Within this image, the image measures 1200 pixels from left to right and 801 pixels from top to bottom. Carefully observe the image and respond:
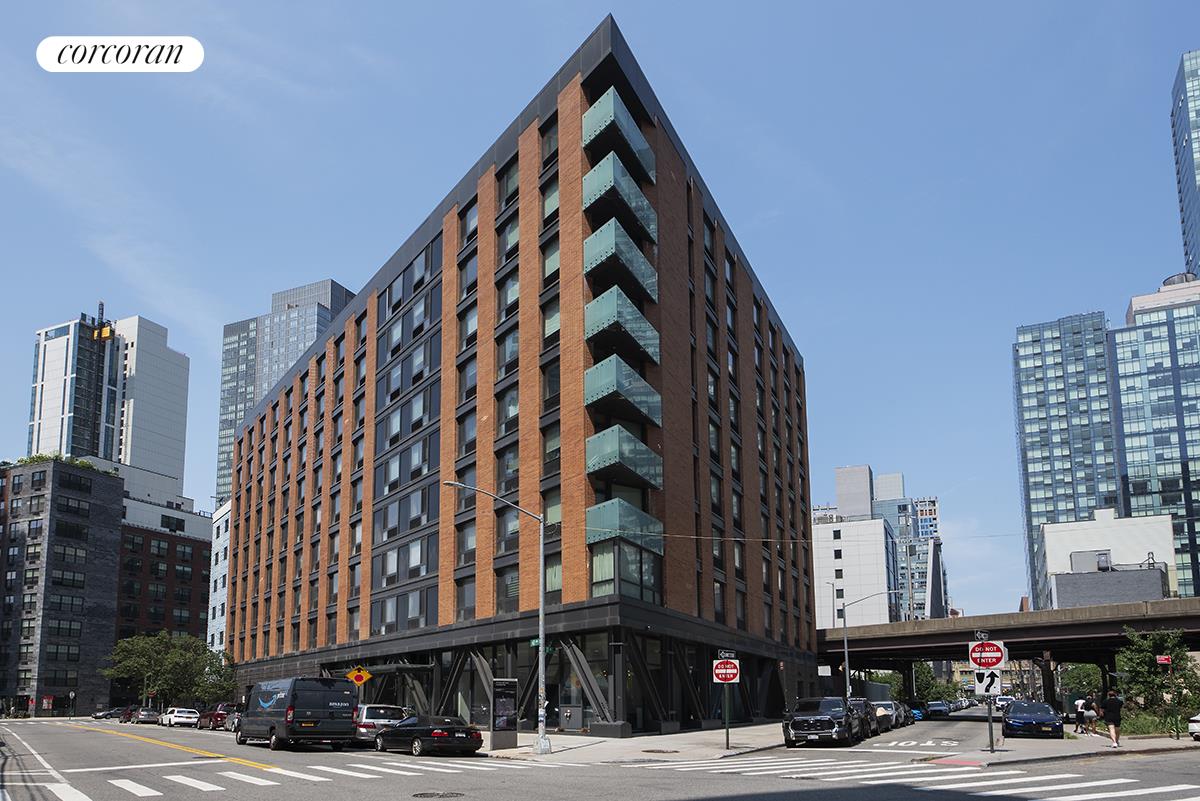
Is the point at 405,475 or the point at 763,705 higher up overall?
the point at 405,475

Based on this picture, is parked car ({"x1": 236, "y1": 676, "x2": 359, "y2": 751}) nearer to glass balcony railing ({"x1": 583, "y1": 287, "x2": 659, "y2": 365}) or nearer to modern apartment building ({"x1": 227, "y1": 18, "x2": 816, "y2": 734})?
modern apartment building ({"x1": 227, "y1": 18, "x2": 816, "y2": 734})

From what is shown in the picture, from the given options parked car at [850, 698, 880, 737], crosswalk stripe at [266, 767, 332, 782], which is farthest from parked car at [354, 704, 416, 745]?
parked car at [850, 698, 880, 737]

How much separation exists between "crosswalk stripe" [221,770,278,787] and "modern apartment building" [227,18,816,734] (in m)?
20.7

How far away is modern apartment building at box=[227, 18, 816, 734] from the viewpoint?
4600 centimetres

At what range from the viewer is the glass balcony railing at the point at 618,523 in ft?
143

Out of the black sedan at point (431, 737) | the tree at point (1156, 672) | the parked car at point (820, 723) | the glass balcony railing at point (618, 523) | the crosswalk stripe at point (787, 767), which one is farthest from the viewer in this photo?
the tree at point (1156, 672)

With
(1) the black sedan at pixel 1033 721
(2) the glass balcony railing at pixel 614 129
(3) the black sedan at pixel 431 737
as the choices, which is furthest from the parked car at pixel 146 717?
(1) the black sedan at pixel 1033 721

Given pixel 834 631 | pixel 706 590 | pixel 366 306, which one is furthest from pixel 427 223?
pixel 834 631

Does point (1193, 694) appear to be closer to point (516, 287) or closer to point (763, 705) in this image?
point (763, 705)

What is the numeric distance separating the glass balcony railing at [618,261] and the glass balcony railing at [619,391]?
4.47m

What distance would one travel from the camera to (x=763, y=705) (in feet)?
215

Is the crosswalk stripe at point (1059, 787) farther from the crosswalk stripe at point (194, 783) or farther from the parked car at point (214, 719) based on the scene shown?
the parked car at point (214, 719)

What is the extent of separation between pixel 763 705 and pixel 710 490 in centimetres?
1707

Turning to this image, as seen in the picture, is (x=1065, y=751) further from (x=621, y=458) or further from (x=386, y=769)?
(x=621, y=458)
